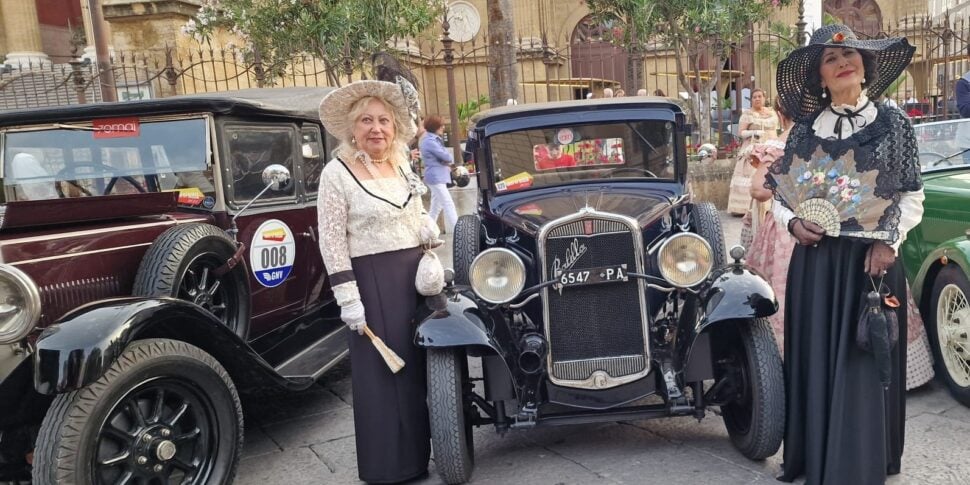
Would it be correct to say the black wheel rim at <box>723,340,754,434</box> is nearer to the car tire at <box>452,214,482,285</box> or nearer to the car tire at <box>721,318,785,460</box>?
the car tire at <box>721,318,785,460</box>

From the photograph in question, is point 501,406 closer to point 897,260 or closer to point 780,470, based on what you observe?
point 780,470

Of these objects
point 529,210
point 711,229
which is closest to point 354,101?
point 529,210

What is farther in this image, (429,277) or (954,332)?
(954,332)

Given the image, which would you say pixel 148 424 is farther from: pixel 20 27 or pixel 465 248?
pixel 20 27

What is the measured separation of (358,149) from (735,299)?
72.5 inches

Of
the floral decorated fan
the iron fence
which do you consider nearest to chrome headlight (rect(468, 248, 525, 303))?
the floral decorated fan

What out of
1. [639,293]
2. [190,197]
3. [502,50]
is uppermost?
[502,50]

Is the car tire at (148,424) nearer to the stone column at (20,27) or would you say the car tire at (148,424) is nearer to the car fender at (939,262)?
the car fender at (939,262)

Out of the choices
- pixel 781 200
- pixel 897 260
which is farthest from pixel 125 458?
pixel 897 260

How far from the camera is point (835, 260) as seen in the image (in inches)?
109

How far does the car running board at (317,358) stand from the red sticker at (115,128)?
1.54 metres

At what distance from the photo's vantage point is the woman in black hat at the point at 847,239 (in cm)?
Result: 262

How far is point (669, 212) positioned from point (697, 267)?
643 mm

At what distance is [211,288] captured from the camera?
144 inches
